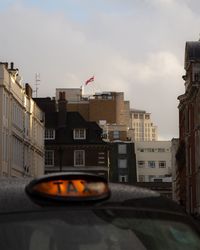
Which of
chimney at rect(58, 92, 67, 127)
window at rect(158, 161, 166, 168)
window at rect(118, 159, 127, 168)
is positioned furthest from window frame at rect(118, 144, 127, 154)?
chimney at rect(58, 92, 67, 127)

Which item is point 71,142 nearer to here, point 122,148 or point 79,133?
point 79,133

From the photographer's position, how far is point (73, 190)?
12.3ft

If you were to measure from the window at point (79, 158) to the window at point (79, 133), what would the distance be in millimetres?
2168

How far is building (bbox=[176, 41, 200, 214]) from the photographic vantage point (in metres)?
58.0

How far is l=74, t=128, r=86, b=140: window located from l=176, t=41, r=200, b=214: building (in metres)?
23.7

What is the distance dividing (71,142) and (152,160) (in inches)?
2158

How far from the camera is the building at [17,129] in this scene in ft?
186

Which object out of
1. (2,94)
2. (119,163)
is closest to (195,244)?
(2,94)

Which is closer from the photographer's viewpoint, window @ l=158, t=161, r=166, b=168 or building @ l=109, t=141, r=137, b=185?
building @ l=109, t=141, r=137, b=185

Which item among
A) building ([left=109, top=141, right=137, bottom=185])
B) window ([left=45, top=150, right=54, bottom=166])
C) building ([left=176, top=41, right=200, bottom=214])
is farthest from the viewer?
building ([left=109, top=141, right=137, bottom=185])

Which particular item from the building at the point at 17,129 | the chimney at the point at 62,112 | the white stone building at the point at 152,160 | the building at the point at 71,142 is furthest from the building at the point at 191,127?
the white stone building at the point at 152,160

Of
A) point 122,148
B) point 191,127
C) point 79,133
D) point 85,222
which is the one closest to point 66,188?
point 85,222

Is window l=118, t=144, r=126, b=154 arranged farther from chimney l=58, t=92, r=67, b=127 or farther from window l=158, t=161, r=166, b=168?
chimney l=58, t=92, r=67, b=127

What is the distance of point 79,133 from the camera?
298ft
